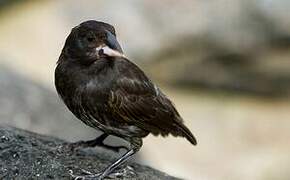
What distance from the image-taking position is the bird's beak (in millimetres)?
5570

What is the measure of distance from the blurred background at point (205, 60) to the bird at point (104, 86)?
22.8ft

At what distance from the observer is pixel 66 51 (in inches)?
230

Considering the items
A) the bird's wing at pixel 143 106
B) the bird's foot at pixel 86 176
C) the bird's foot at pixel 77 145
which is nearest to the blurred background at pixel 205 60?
the bird's foot at pixel 77 145

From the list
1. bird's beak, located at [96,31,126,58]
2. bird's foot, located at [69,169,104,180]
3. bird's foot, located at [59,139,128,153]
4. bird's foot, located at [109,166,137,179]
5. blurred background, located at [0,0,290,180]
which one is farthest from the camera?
blurred background, located at [0,0,290,180]

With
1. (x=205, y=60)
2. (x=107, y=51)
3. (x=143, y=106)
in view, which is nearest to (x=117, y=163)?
(x=143, y=106)

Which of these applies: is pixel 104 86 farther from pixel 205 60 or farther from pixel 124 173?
pixel 205 60

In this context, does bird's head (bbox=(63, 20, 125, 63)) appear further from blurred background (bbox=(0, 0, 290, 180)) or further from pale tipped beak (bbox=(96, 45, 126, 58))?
blurred background (bbox=(0, 0, 290, 180))

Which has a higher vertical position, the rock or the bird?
the bird

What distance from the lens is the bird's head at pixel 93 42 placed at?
5594 mm

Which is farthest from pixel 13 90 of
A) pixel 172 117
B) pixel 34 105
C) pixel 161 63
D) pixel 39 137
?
pixel 161 63

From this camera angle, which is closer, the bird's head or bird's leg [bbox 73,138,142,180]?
the bird's head

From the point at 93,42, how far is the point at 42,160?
845mm

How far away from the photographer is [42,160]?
5984 millimetres

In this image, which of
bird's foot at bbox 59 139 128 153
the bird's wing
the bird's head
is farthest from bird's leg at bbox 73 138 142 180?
the bird's head
